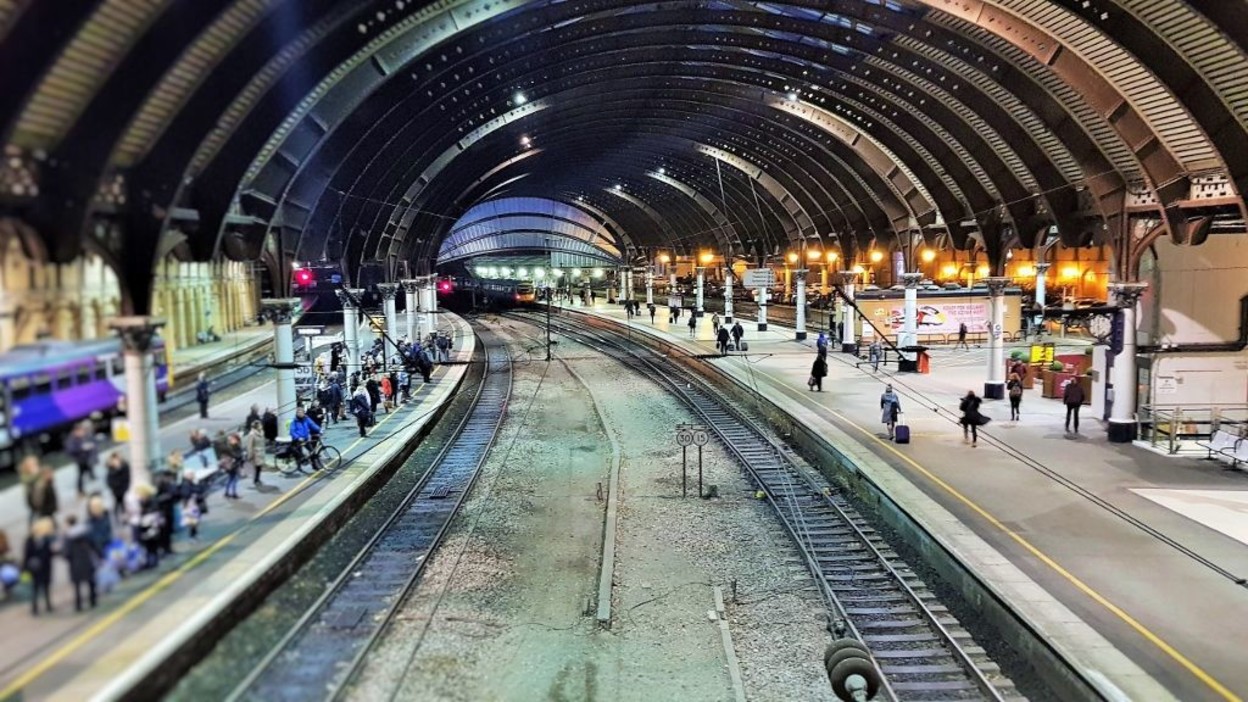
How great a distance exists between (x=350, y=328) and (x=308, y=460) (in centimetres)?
1040

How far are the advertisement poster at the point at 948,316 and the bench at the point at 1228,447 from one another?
19748 millimetres

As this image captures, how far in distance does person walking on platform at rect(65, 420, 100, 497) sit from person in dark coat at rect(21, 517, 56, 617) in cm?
53

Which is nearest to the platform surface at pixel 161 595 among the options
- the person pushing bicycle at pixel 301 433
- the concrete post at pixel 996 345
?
the person pushing bicycle at pixel 301 433

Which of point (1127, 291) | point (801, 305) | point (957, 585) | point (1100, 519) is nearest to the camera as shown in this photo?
point (957, 585)

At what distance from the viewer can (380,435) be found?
2141cm

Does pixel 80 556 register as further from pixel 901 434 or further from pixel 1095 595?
pixel 901 434

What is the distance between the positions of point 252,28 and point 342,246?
15.7m

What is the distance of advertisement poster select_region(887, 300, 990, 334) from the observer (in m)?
37.7

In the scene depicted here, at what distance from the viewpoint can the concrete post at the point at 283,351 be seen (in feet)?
57.8

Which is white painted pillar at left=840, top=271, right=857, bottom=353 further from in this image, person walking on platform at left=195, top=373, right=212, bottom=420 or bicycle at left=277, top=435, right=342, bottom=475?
person walking on platform at left=195, top=373, right=212, bottom=420

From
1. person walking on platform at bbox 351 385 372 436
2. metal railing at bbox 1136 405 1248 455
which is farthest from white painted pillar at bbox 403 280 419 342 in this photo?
metal railing at bbox 1136 405 1248 455

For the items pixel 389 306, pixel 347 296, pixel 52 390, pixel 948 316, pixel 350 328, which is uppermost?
pixel 347 296

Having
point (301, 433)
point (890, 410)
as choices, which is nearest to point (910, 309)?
point (890, 410)

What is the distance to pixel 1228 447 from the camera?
57.0 ft
